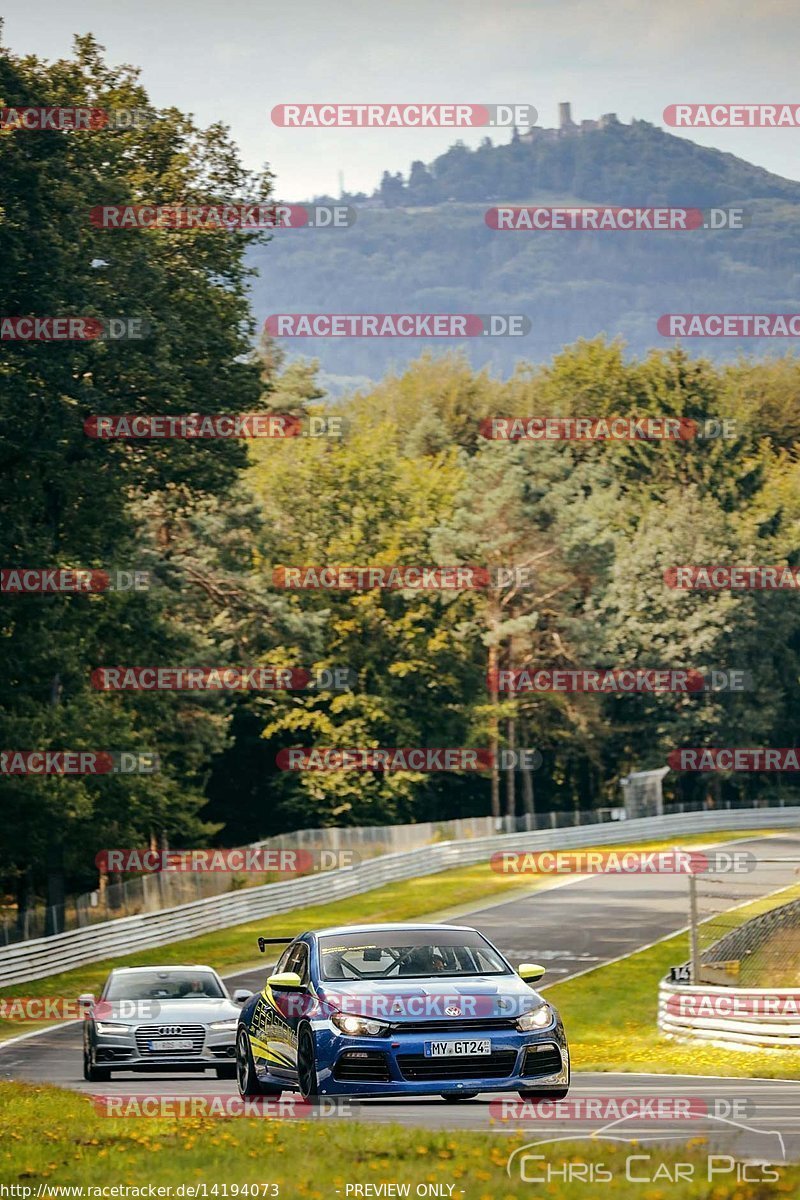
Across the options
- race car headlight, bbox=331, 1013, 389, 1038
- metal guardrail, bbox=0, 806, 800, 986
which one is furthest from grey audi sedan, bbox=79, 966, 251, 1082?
metal guardrail, bbox=0, 806, 800, 986

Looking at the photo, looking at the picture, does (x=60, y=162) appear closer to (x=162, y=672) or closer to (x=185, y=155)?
(x=185, y=155)

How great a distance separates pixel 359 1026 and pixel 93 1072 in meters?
8.59

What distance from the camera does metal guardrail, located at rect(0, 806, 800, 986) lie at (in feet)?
140

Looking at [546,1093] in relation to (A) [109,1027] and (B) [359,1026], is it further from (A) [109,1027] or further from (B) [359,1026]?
(A) [109,1027]

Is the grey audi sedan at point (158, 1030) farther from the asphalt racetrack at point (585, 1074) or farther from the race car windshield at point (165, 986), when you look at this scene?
the asphalt racetrack at point (585, 1074)

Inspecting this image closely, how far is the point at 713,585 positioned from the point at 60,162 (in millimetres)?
52429

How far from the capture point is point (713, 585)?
88.5 metres

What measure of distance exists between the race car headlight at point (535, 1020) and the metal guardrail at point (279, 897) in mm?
28643

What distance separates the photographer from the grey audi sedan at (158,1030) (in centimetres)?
2070

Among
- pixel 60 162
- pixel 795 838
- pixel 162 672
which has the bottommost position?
pixel 795 838

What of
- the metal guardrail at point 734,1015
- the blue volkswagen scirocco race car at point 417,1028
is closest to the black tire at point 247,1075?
the blue volkswagen scirocco race car at point 417,1028

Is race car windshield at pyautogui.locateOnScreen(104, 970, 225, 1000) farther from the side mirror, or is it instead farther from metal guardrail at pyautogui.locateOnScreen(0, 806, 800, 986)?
metal guardrail at pyautogui.locateOnScreen(0, 806, 800, 986)

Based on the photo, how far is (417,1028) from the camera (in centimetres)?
1360

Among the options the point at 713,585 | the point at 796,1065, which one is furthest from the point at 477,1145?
the point at 713,585
